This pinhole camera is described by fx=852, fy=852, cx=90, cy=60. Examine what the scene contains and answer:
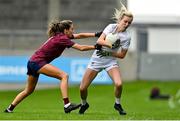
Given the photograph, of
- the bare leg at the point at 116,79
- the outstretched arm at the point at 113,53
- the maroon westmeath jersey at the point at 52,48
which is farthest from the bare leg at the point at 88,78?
the maroon westmeath jersey at the point at 52,48

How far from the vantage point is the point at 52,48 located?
1577 cm

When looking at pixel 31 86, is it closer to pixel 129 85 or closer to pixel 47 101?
pixel 47 101

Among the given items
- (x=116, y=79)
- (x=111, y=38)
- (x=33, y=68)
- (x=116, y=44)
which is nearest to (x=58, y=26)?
(x=33, y=68)

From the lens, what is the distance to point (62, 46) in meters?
15.7

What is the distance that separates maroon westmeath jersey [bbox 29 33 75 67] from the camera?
15.7 m

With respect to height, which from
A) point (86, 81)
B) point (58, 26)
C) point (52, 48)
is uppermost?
point (58, 26)

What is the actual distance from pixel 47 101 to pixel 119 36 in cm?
1439

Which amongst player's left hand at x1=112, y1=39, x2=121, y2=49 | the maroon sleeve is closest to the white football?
player's left hand at x1=112, y1=39, x2=121, y2=49

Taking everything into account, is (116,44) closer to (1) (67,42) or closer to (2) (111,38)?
(2) (111,38)

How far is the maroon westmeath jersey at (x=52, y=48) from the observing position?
51.5 ft

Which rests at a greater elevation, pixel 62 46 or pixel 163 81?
pixel 62 46

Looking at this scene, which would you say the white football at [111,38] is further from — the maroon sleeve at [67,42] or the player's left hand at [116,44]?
the maroon sleeve at [67,42]

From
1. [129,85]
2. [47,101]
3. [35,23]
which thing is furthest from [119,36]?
[35,23]

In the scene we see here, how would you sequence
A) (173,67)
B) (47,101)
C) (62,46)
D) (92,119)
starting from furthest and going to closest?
(173,67), (47,101), (62,46), (92,119)
